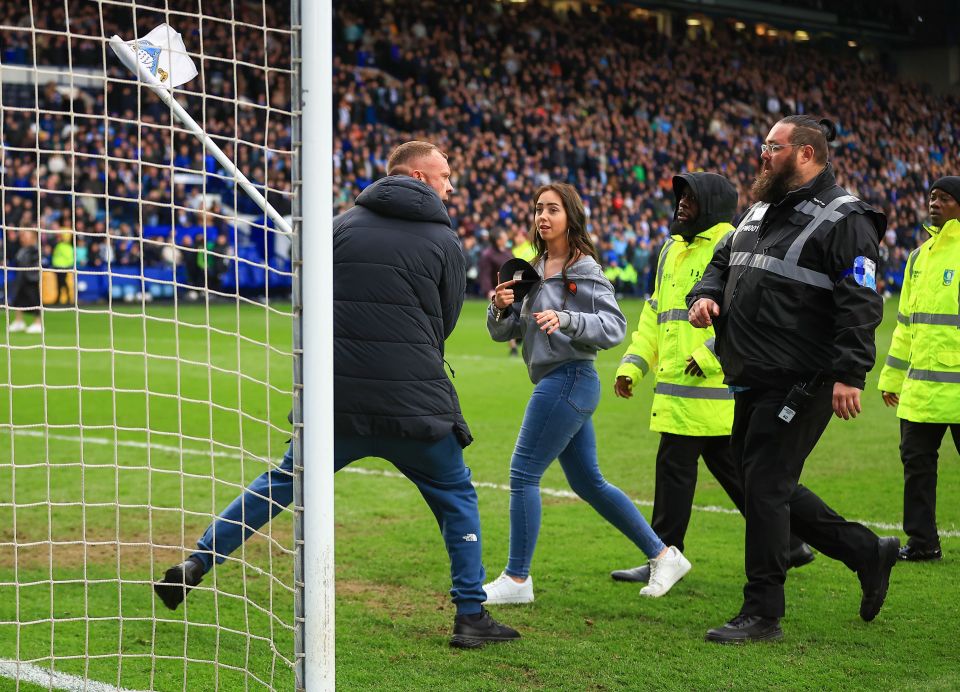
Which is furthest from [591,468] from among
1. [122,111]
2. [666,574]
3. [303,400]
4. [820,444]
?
[122,111]

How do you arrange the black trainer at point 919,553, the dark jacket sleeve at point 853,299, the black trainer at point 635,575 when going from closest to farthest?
the dark jacket sleeve at point 853,299
the black trainer at point 635,575
the black trainer at point 919,553

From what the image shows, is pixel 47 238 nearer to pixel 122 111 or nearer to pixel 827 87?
pixel 122 111

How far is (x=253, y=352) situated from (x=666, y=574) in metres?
11.7

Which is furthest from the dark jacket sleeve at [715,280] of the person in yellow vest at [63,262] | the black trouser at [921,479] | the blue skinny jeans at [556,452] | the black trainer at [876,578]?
the person in yellow vest at [63,262]

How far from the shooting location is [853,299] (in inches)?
179

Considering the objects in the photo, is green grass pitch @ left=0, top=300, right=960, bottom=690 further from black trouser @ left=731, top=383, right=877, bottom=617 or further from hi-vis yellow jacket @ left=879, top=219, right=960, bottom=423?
hi-vis yellow jacket @ left=879, top=219, right=960, bottom=423

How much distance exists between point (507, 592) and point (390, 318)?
61.6 inches

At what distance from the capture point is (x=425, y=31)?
34.9m

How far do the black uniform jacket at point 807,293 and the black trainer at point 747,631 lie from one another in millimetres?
948

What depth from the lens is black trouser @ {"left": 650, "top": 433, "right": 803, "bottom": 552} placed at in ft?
19.0

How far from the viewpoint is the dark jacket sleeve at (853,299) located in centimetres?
452

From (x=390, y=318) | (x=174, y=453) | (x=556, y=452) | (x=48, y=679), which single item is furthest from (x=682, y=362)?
(x=174, y=453)

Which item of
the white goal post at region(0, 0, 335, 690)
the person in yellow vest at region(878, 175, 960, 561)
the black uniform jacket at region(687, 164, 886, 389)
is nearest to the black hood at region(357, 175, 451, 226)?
the white goal post at region(0, 0, 335, 690)

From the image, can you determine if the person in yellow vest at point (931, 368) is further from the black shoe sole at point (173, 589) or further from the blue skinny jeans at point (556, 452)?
the black shoe sole at point (173, 589)
